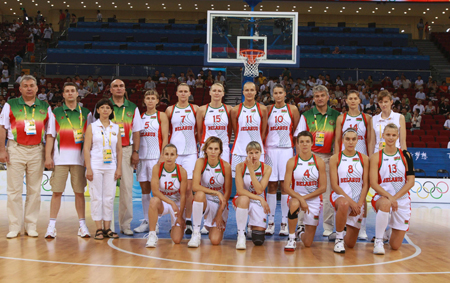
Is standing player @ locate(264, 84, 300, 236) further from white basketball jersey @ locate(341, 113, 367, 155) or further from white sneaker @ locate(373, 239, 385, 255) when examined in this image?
white sneaker @ locate(373, 239, 385, 255)

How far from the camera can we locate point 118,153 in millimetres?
6160

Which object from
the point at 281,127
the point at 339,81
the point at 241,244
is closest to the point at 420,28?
the point at 339,81

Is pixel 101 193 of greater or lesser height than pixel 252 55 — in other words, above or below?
below

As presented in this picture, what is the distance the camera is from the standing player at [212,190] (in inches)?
225

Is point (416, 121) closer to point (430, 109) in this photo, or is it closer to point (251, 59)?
point (430, 109)

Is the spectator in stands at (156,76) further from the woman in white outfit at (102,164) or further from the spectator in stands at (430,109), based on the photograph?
the woman in white outfit at (102,164)

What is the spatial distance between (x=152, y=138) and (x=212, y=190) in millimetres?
1441

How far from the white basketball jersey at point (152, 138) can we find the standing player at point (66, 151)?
93 centimetres

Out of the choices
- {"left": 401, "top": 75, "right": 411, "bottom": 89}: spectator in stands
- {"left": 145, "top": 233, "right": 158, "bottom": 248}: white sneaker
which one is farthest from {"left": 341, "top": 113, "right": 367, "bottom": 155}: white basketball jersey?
{"left": 401, "top": 75, "right": 411, "bottom": 89}: spectator in stands

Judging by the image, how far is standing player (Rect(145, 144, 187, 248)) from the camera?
5624 millimetres

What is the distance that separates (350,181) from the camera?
582 cm

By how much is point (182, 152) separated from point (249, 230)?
150 centimetres

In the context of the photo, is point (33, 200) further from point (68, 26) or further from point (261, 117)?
point (68, 26)

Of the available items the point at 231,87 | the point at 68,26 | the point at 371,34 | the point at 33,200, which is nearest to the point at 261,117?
the point at 33,200
